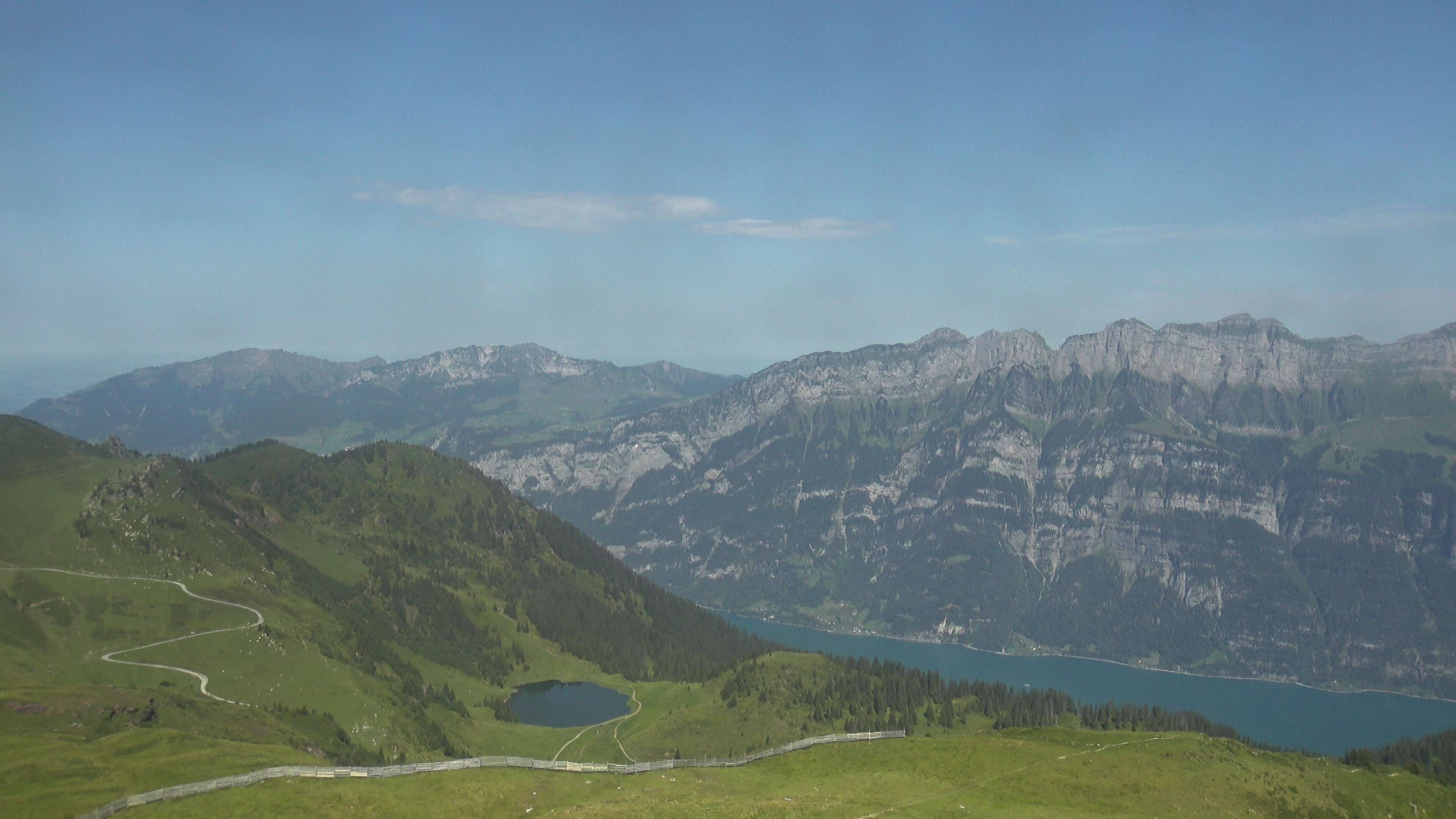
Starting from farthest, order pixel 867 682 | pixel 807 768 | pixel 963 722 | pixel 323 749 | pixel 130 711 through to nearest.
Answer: pixel 867 682 < pixel 963 722 < pixel 323 749 < pixel 130 711 < pixel 807 768

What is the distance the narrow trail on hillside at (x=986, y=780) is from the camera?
8350 cm

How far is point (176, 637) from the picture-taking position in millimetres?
166875

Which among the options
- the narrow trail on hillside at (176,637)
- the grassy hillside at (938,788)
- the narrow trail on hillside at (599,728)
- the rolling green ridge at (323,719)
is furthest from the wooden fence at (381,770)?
the narrow trail on hillside at (176,637)

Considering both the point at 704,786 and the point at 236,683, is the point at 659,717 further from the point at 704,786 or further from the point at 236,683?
the point at 704,786

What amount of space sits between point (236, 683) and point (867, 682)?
358 ft

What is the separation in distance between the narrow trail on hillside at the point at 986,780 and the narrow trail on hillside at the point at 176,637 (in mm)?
106206

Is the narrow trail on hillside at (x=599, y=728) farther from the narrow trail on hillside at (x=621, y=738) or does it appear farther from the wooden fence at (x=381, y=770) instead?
the wooden fence at (x=381, y=770)

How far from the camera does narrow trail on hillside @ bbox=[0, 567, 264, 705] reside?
155 metres

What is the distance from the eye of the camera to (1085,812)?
9156 cm

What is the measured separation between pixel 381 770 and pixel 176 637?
94457 millimetres

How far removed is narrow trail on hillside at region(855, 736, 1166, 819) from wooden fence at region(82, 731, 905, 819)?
2429 centimetres

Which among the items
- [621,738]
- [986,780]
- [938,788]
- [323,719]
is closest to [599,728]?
[621,738]

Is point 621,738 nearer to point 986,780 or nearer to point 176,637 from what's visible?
point 176,637

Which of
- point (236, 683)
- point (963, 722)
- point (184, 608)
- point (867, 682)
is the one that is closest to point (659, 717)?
point (867, 682)
